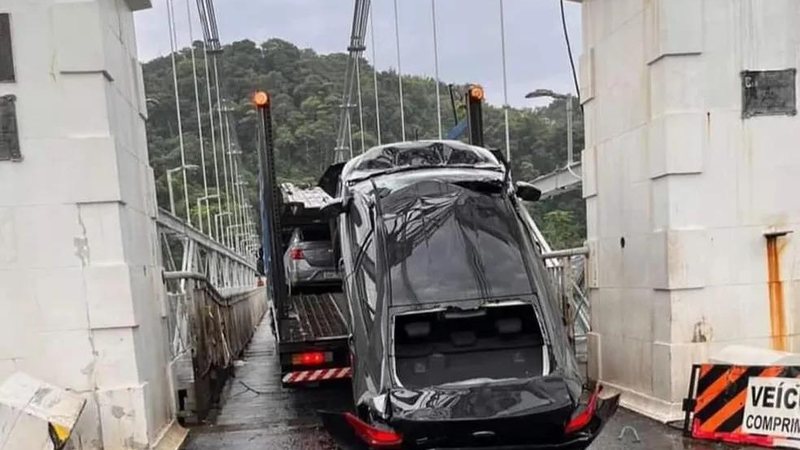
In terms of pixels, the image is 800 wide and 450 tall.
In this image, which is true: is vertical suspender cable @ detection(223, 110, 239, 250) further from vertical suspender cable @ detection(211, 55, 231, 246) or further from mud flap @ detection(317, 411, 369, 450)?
mud flap @ detection(317, 411, 369, 450)

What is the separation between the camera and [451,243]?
5.12m

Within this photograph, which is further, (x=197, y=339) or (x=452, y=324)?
(x=197, y=339)

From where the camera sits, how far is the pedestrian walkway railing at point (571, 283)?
7.96m

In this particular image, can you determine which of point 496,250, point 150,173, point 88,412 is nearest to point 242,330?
point 150,173

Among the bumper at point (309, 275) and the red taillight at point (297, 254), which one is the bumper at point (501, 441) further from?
the red taillight at point (297, 254)

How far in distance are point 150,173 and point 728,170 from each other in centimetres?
543

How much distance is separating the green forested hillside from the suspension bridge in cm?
919

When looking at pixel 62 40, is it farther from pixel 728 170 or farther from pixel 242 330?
pixel 242 330

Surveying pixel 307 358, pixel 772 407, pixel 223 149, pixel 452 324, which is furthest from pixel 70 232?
pixel 223 149

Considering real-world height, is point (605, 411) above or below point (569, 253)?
below

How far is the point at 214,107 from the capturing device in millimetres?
32188

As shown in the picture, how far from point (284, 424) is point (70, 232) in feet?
9.46

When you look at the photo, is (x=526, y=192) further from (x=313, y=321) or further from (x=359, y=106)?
(x=359, y=106)

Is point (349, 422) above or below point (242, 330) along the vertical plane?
above
